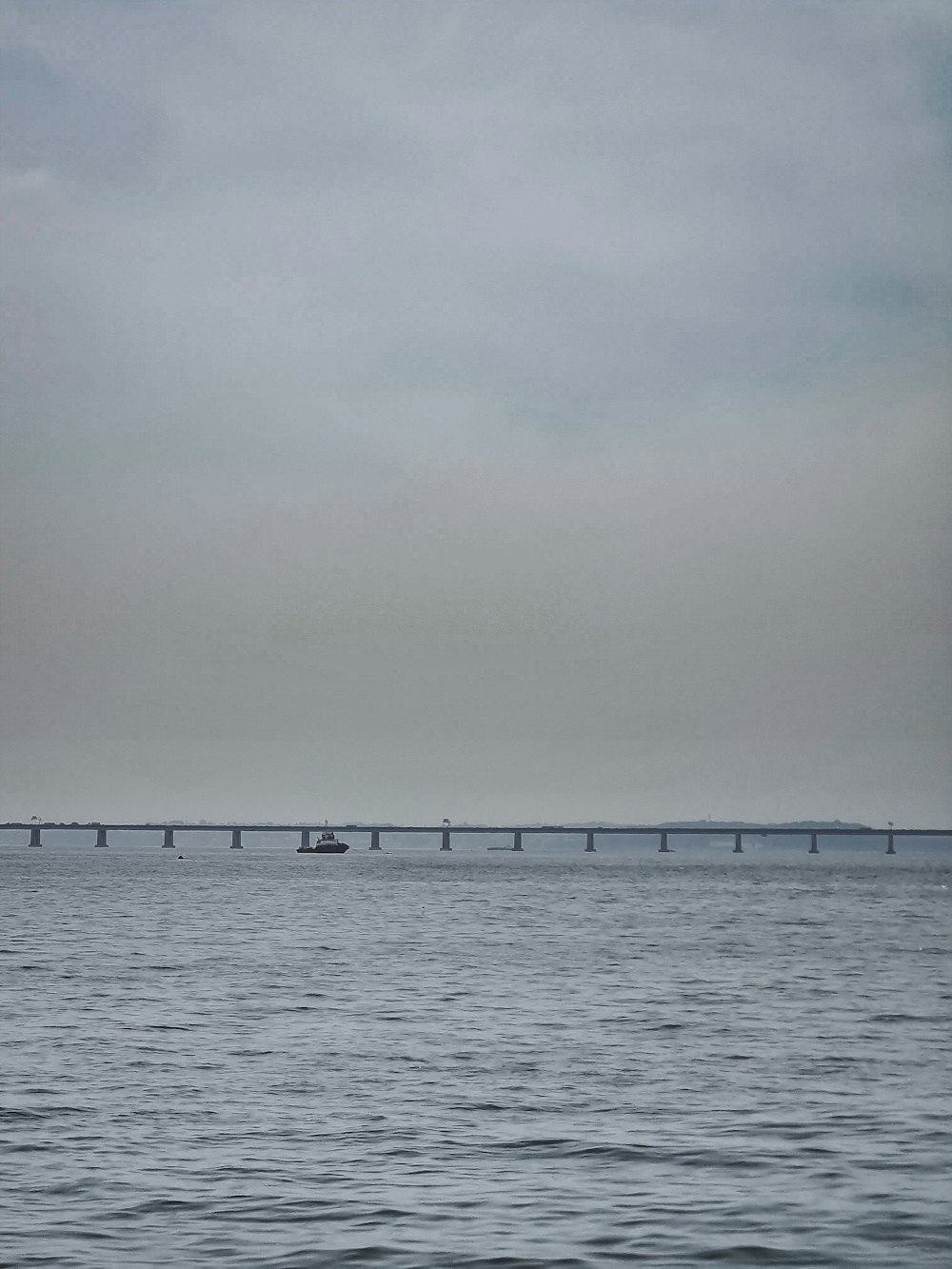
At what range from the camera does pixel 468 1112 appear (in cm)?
2838

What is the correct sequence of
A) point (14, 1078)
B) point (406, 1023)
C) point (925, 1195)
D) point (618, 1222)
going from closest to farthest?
point (618, 1222) < point (925, 1195) < point (14, 1078) < point (406, 1023)

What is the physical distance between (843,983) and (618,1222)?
39608 mm

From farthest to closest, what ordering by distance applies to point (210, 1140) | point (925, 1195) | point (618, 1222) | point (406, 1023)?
point (406, 1023), point (210, 1140), point (925, 1195), point (618, 1222)

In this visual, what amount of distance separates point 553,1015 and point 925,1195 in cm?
2279

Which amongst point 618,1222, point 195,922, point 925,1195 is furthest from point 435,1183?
point 195,922

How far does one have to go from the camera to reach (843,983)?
5806 centimetres

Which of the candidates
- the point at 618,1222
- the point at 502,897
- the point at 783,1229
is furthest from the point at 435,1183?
the point at 502,897

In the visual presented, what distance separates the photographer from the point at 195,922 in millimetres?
97688

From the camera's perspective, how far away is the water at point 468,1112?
19812 millimetres

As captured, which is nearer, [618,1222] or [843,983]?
[618,1222]

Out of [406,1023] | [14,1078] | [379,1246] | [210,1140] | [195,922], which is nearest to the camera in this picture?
[379,1246]

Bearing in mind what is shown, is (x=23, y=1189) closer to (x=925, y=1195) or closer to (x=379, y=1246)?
(x=379, y=1246)

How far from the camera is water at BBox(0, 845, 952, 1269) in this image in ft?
65.0

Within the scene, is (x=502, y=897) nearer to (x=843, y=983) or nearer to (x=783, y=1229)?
(x=843, y=983)
